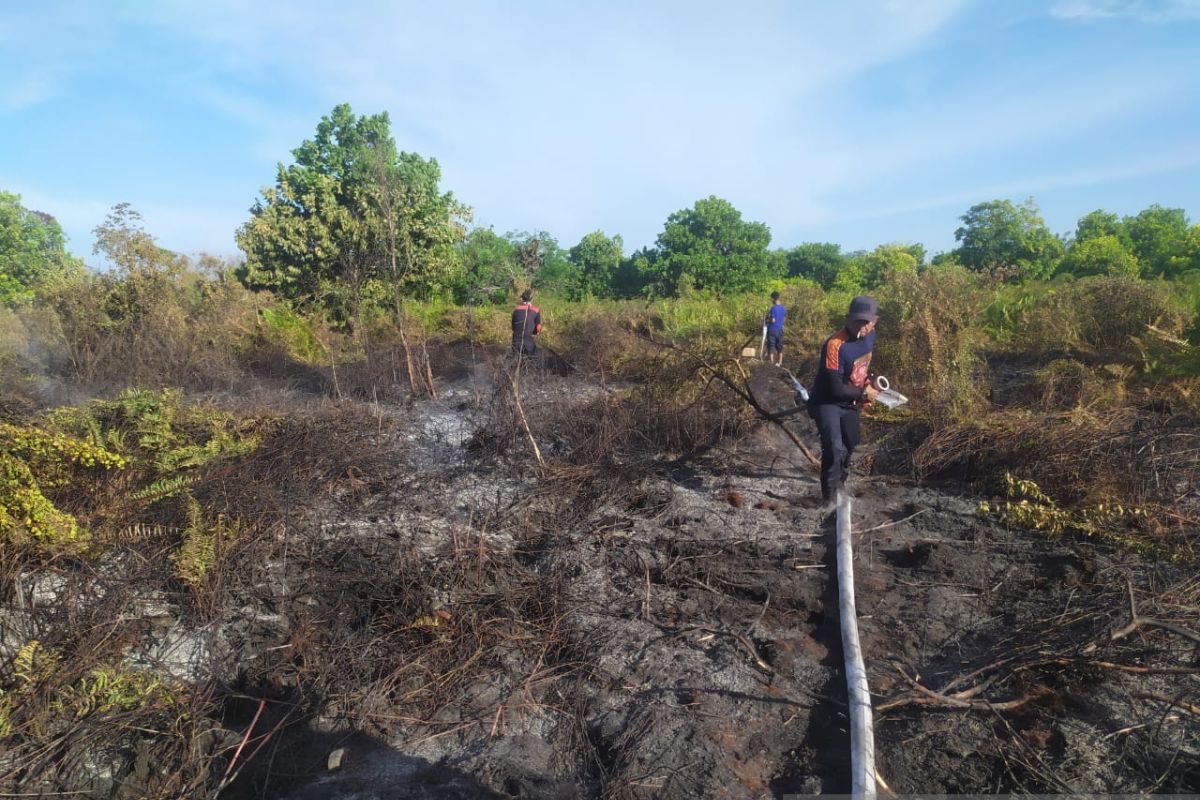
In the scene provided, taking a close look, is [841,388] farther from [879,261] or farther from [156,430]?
[879,261]

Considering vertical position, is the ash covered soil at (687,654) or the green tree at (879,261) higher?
the green tree at (879,261)

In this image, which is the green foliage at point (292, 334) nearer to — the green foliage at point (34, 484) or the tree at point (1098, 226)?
the green foliage at point (34, 484)

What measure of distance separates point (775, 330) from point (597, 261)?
14.1 m

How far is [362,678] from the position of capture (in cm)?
347

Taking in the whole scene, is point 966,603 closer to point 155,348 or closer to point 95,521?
point 95,521

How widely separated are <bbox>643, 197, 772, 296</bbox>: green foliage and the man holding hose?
16.0 m

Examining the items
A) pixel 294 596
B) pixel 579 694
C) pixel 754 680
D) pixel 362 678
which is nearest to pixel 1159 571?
pixel 754 680

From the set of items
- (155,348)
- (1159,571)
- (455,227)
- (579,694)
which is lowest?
(579,694)

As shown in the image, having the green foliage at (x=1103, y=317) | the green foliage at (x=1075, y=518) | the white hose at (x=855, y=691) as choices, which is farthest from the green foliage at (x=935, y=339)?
the white hose at (x=855, y=691)

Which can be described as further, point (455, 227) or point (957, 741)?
point (455, 227)

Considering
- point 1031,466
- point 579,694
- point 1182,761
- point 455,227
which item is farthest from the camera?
point 455,227

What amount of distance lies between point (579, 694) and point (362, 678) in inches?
43.4

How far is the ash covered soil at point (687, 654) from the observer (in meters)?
2.80

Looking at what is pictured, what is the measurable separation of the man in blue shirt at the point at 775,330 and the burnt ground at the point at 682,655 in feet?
22.9
